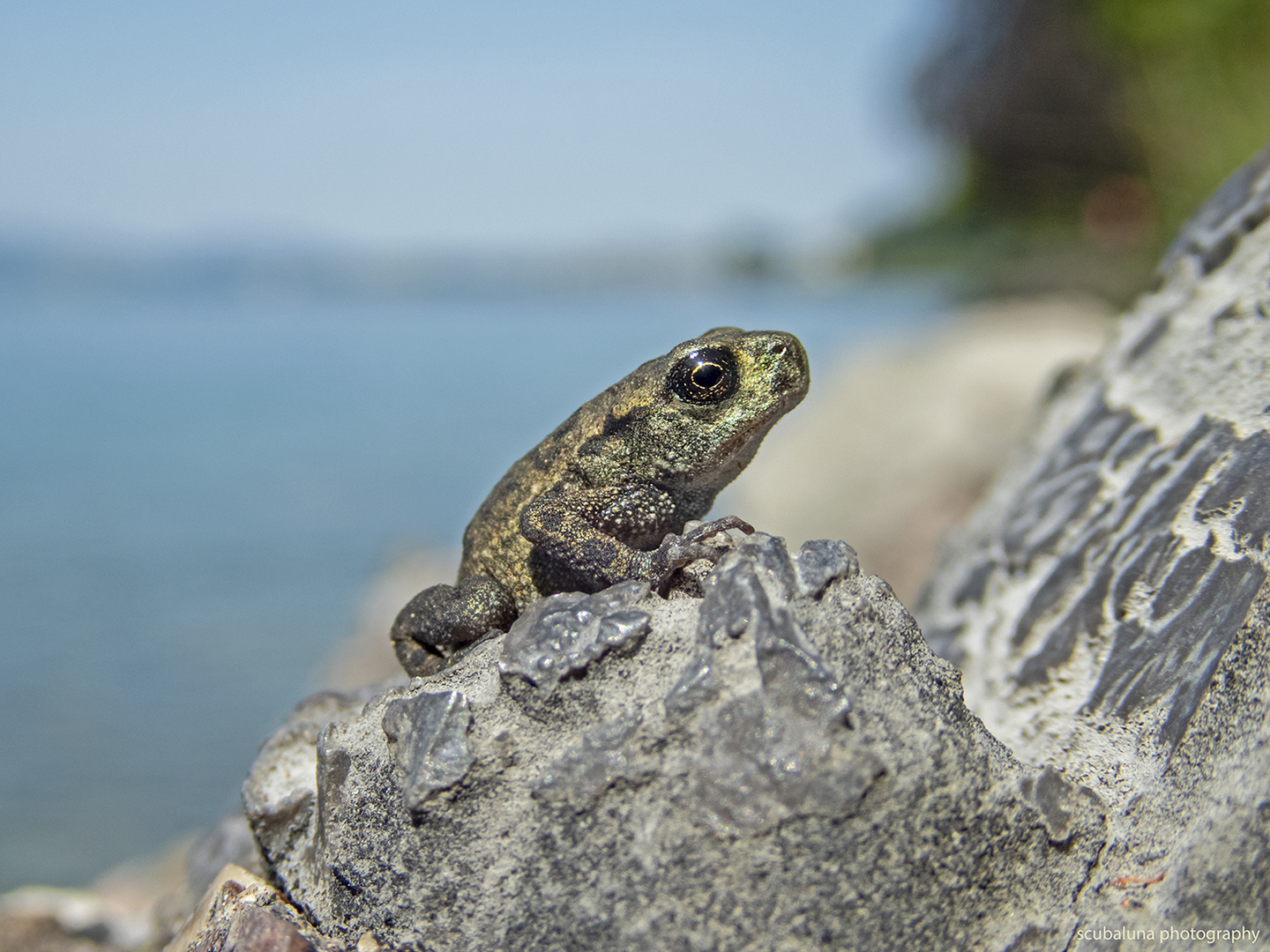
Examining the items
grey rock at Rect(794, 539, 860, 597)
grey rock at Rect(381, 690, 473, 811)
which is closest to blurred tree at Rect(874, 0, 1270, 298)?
grey rock at Rect(794, 539, 860, 597)

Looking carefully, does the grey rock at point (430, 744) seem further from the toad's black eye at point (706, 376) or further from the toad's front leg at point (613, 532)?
the toad's black eye at point (706, 376)

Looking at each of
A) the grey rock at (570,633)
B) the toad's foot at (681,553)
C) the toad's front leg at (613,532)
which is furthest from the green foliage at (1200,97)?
the grey rock at (570,633)

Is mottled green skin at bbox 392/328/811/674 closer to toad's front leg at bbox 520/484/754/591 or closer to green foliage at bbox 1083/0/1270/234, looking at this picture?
toad's front leg at bbox 520/484/754/591

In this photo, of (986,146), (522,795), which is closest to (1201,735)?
(522,795)

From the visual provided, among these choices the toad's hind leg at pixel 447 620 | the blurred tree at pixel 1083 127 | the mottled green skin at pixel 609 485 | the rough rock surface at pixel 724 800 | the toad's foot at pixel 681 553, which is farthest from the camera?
the blurred tree at pixel 1083 127

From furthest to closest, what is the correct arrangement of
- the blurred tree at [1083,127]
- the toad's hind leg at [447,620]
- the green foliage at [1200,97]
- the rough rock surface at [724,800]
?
1. the blurred tree at [1083,127]
2. the green foliage at [1200,97]
3. the toad's hind leg at [447,620]
4. the rough rock surface at [724,800]

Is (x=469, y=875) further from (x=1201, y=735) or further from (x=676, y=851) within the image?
(x=1201, y=735)
